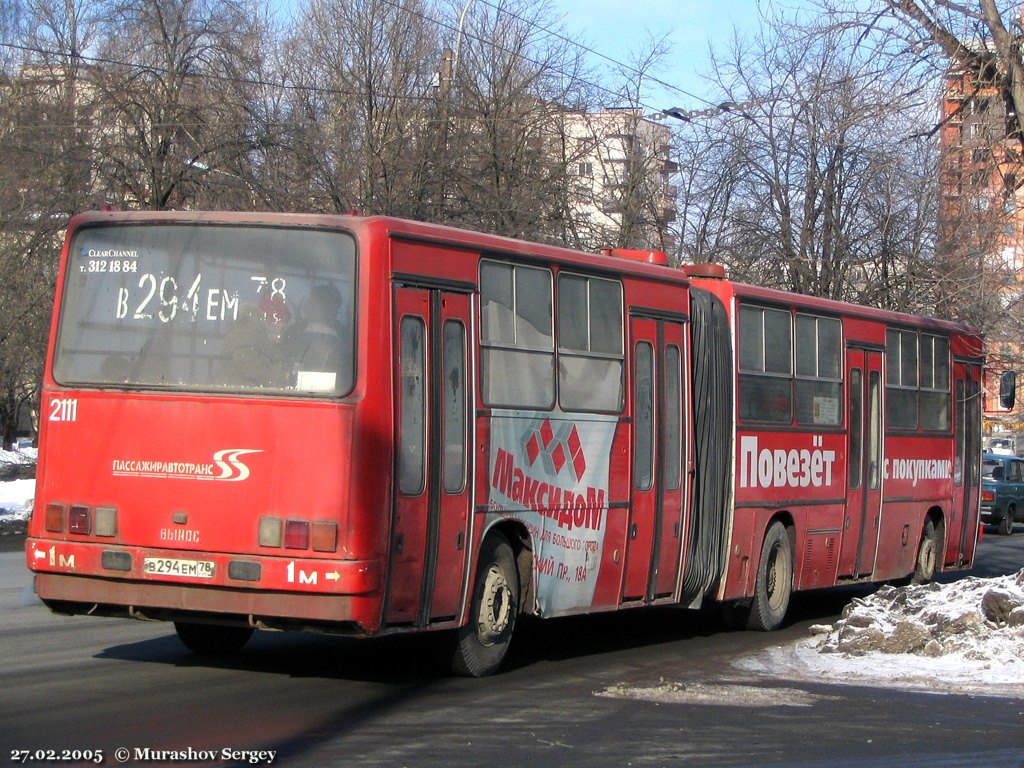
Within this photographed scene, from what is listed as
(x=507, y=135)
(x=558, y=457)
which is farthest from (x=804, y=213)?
(x=558, y=457)

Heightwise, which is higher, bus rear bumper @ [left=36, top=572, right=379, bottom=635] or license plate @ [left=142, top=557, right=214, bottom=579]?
license plate @ [left=142, top=557, right=214, bottom=579]

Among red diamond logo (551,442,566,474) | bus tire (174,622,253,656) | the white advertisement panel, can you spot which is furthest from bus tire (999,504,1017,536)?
bus tire (174,622,253,656)

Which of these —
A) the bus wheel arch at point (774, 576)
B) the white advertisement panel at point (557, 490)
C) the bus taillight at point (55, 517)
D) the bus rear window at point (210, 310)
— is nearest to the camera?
the bus rear window at point (210, 310)

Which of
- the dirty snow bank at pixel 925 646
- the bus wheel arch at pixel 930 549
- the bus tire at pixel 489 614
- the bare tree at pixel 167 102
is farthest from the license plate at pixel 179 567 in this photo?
the bare tree at pixel 167 102

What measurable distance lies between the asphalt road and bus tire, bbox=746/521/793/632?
1927 mm

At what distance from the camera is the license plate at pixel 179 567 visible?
916 centimetres

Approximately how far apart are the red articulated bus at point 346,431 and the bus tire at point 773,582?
219cm

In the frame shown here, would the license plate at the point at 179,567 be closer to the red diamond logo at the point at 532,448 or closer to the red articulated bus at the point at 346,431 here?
the red articulated bus at the point at 346,431

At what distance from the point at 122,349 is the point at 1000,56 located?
902 cm

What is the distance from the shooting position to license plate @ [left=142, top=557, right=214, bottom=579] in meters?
9.16

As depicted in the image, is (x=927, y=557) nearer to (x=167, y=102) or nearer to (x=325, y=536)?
(x=325, y=536)

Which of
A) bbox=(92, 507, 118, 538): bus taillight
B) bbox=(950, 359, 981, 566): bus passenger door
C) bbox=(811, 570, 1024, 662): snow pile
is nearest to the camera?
bbox=(92, 507, 118, 538): bus taillight

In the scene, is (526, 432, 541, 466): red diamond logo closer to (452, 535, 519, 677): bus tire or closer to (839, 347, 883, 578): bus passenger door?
(452, 535, 519, 677): bus tire

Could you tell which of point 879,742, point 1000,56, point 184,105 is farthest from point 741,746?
point 184,105
